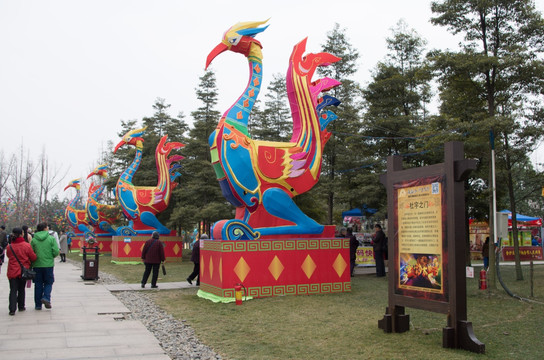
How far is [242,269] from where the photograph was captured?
1123cm

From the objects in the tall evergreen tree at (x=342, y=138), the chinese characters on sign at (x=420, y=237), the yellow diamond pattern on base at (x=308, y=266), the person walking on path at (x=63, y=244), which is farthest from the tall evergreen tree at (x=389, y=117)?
the person walking on path at (x=63, y=244)

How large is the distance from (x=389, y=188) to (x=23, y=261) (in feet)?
22.6

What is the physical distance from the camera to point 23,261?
934 cm

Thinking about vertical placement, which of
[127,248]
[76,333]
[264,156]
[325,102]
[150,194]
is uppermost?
[325,102]

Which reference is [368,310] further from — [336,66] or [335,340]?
[336,66]

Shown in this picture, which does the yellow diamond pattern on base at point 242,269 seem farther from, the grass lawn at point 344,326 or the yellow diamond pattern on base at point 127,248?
the yellow diamond pattern on base at point 127,248

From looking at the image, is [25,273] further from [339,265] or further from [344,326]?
[339,265]

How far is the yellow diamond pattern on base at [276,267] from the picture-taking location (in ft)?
38.1

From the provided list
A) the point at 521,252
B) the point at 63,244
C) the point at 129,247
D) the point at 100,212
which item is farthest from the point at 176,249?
the point at 521,252

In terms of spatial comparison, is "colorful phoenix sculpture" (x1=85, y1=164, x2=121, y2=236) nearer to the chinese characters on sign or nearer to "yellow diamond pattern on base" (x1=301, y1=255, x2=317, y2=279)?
"yellow diamond pattern on base" (x1=301, y1=255, x2=317, y2=279)

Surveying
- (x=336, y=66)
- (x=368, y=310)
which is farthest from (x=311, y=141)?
(x=336, y=66)

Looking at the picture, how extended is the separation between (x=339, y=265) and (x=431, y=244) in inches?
223

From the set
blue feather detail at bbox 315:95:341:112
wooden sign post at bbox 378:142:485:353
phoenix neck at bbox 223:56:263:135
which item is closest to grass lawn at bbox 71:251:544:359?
wooden sign post at bbox 378:142:485:353

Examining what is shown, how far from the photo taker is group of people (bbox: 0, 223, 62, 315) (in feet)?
30.6
